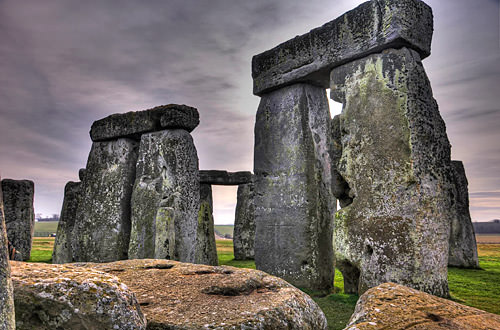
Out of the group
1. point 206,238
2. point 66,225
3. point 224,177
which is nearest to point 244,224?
point 224,177

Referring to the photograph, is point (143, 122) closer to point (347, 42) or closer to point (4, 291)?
point (347, 42)

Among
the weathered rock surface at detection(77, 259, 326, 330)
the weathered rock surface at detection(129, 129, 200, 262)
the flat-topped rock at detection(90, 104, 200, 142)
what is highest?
the flat-topped rock at detection(90, 104, 200, 142)

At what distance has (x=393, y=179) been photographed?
494 centimetres

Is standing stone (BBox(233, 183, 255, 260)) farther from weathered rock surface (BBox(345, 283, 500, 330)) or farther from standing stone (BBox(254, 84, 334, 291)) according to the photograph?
weathered rock surface (BBox(345, 283, 500, 330))

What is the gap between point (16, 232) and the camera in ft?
43.8

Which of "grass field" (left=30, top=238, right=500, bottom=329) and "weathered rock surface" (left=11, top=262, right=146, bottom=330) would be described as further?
"grass field" (left=30, top=238, right=500, bottom=329)

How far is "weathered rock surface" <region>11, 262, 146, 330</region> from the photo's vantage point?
1965 mm

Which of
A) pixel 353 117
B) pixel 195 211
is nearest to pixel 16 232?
pixel 195 211

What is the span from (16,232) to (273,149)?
35.5 ft

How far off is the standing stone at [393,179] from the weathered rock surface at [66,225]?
7.00m

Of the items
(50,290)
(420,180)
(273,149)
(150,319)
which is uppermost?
(273,149)

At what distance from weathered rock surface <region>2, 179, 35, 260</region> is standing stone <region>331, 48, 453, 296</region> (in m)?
11.9

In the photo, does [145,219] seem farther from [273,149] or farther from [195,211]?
[273,149]

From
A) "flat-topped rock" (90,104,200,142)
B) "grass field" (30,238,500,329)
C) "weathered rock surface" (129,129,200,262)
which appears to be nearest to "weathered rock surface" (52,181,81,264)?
"flat-topped rock" (90,104,200,142)
